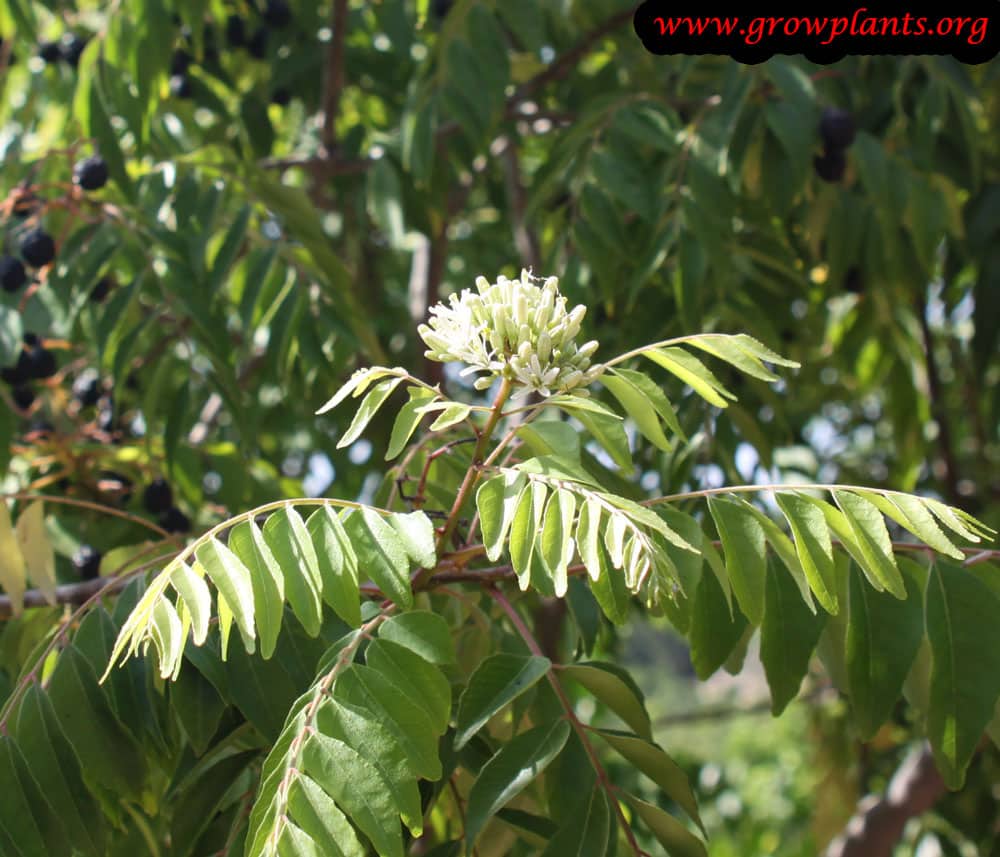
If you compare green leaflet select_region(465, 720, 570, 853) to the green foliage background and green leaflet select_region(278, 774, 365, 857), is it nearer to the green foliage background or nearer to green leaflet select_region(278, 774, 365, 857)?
green leaflet select_region(278, 774, 365, 857)

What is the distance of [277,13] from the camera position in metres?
3.83

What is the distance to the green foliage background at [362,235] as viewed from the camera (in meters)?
1.87

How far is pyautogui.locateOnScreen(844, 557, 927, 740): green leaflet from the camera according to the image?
5.41 feet

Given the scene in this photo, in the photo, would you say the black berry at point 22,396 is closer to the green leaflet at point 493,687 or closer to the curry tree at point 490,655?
the curry tree at point 490,655

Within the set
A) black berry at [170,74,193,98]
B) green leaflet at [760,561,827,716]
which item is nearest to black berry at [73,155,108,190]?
black berry at [170,74,193,98]

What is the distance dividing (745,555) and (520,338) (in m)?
0.41

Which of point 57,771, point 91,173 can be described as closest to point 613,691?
point 57,771

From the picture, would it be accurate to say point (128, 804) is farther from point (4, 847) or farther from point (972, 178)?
point (972, 178)

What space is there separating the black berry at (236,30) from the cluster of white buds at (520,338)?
2.79 m

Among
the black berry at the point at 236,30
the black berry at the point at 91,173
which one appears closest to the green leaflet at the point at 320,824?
the black berry at the point at 91,173

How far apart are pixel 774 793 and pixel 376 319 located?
4.68 meters

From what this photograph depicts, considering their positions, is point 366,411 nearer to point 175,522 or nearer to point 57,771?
point 57,771

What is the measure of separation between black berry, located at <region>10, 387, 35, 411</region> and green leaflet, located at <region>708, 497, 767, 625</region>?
7.05ft

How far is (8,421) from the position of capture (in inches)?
103
